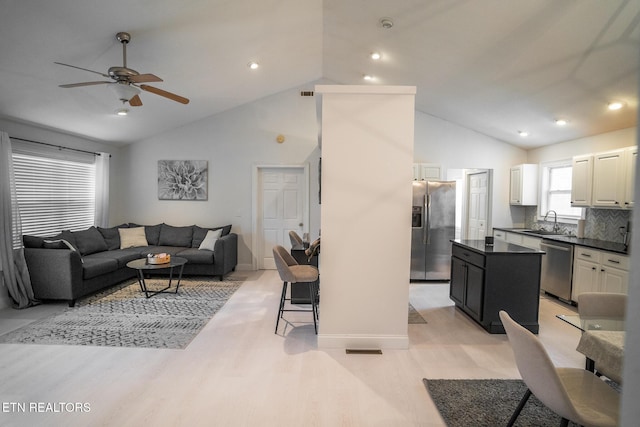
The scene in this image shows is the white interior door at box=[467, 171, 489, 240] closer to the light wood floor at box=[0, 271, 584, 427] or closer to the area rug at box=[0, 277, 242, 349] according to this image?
the light wood floor at box=[0, 271, 584, 427]

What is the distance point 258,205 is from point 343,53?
2.96m

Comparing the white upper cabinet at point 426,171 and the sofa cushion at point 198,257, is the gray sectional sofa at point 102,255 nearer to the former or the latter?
the sofa cushion at point 198,257

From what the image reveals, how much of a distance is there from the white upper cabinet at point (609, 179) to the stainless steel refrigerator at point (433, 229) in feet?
5.79

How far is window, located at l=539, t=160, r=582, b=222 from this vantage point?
195 inches

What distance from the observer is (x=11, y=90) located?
11.2ft

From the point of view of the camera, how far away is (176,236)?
576 centimetres

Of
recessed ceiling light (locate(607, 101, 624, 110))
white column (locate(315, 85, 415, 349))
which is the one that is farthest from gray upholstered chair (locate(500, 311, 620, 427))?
recessed ceiling light (locate(607, 101, 624, 110))

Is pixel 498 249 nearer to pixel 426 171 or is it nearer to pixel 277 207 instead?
pixel 426 171

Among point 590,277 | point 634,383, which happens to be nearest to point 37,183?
point 634,383

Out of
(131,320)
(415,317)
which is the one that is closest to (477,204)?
(415,317)

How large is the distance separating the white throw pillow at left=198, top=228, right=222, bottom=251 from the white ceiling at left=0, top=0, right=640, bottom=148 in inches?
81.1

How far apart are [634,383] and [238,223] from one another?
5.86 metres

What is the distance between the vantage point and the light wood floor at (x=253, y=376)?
6.73ft

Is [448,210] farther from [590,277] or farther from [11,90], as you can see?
[11,90]
